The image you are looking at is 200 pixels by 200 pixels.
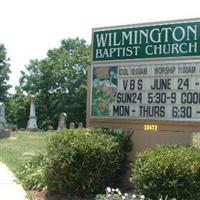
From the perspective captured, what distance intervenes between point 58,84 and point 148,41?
5676 centimetres

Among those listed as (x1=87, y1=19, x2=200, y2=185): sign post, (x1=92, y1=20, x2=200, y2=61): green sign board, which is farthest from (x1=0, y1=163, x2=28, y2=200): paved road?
(x1=92, y1=20, x2=200, y2=61): green sign board

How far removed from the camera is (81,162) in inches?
379

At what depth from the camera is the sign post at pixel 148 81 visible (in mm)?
10508

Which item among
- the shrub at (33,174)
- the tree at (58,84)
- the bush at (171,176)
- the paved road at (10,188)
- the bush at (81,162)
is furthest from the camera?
the tree at (58,84)

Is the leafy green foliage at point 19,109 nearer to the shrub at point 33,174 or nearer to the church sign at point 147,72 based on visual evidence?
the shrub at point 33,174

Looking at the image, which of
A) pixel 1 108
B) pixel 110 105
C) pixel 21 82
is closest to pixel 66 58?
pixel 21 82

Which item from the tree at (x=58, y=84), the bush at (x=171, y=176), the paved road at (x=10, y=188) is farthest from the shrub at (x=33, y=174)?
the tree at (x=58, y=84)

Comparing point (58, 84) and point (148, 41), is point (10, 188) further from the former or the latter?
point (58, 84)

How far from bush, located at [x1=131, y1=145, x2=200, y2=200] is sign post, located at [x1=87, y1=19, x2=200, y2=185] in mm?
1831

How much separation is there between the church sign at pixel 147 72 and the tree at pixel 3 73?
184 ft

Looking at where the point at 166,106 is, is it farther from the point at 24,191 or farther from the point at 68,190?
the point at 24,191

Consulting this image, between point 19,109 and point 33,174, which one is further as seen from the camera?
point 19,109

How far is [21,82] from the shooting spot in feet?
→ 233

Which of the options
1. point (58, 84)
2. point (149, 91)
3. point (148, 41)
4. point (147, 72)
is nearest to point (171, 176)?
point (149, 91)
